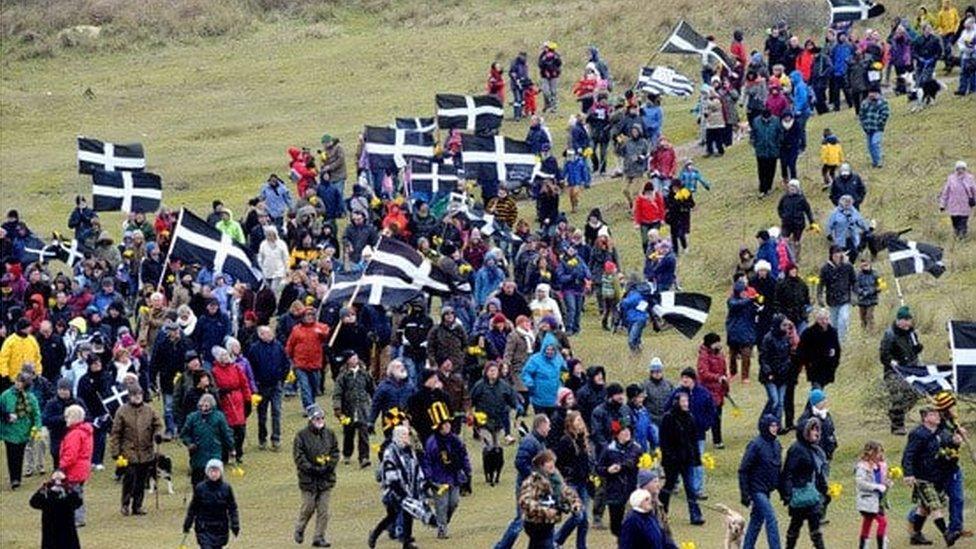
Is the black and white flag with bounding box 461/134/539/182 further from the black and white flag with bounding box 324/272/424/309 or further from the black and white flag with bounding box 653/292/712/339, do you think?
the black and white flag with bounding box 324/272/424/309

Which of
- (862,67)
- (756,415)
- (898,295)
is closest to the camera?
(756,415)

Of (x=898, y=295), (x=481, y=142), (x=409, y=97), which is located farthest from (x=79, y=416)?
(x=409, y=97)

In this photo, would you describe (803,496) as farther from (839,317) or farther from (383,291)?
(383,291)

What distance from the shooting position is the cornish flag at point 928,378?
28.9 metres

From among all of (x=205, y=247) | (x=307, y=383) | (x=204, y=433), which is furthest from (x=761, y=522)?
(x=205, y=247)

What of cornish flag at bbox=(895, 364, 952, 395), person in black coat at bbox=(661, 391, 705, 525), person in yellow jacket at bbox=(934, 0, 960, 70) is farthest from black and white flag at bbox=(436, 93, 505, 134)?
person in black coat at bbox=(661, 391, 705, 525)

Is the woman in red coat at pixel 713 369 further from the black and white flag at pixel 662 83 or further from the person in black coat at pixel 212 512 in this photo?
the black and white flag at pixel 662 83

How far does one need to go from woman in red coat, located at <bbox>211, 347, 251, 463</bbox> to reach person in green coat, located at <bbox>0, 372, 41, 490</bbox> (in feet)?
7.37

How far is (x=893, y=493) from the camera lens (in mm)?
28250

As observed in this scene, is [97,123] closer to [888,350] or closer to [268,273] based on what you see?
[268,273]

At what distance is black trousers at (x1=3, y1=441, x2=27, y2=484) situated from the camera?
3147cm

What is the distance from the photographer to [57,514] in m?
26.3

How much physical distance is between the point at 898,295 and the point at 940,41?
15341mm

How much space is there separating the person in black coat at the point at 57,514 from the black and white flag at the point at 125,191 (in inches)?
728
